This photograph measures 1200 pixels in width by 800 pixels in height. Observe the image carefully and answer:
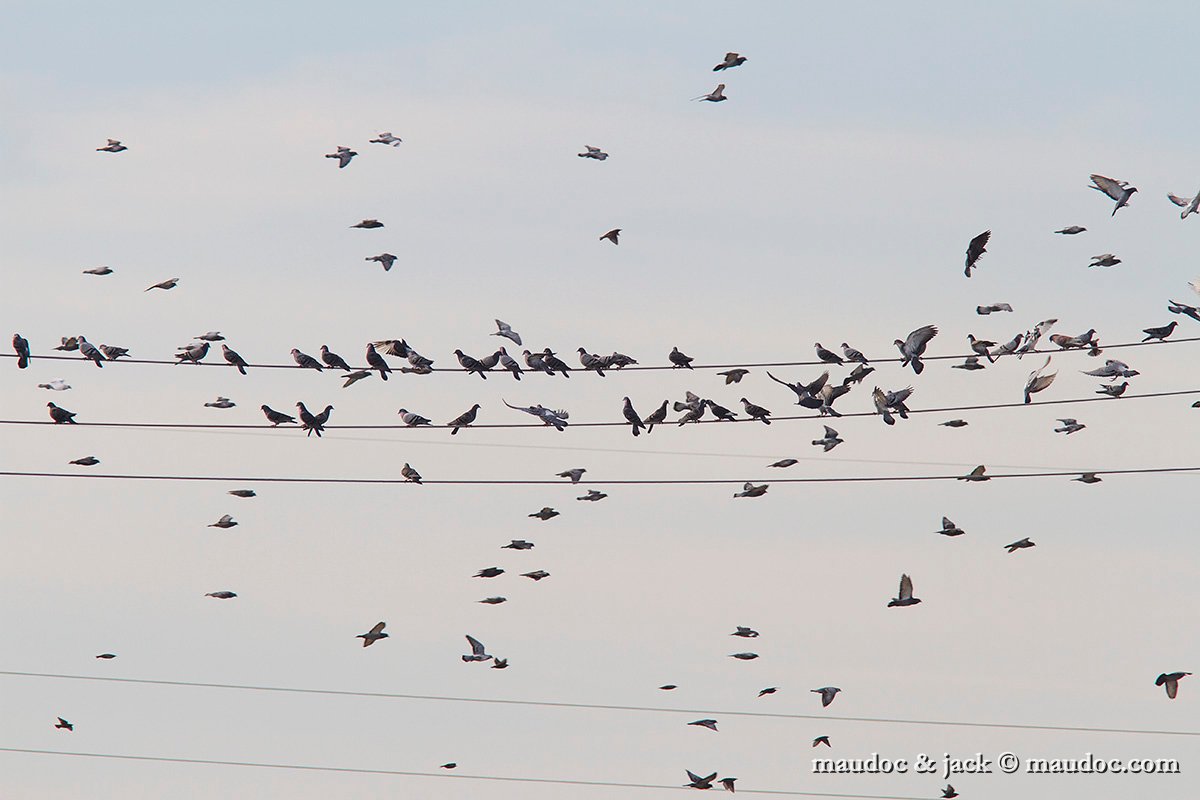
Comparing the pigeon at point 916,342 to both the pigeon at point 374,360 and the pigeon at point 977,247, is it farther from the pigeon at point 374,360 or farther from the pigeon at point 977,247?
the pigeon at point 374,360

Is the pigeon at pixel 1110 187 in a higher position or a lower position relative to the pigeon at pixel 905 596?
higher

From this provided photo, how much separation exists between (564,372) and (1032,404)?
8936 mm

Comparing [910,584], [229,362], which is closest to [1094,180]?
[910,584]

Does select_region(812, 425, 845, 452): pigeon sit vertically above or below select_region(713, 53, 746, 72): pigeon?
below

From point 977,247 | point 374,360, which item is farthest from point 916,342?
point 374,360

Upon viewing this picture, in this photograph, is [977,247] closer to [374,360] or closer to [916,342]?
[916,342]

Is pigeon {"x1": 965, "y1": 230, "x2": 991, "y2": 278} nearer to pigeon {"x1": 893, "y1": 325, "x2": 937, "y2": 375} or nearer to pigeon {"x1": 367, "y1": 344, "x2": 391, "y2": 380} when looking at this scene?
pigeon {"x1": 893, "y1": 325, "x2": 937, "y2": 375}

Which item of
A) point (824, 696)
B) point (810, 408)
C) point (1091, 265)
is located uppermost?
point (1091, 265)

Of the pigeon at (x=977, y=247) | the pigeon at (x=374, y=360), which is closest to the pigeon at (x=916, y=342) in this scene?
the pigeon at (x=977, y=247)

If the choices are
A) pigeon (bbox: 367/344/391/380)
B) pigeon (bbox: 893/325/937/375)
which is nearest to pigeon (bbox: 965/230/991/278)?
pigeon (bbox: 893/325/937/375)

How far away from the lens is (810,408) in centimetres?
4344

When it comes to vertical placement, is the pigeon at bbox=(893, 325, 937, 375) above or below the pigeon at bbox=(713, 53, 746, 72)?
below

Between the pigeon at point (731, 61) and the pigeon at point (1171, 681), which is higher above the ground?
the pigeon at point (731, 61)

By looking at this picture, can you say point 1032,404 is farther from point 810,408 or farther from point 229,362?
point 229,362
